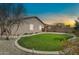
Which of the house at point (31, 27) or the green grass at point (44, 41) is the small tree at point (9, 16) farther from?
the green grass at point (44, 41)

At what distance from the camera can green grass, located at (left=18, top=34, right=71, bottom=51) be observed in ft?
6.53

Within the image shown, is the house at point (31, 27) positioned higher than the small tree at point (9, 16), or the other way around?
the small tree at point (9, 16)

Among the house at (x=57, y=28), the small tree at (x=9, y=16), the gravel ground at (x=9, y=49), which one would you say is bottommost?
the gravel ground at (x=9, y=49)

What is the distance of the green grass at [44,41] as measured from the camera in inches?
78.4

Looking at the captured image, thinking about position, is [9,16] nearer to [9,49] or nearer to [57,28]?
[9,49]

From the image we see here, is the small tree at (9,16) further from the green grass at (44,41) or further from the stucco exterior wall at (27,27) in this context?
the green grass at (44,41)

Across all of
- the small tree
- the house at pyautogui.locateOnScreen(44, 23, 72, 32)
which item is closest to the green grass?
the house at pyautogui.locateOnScreen(44, 23, 72, 32)

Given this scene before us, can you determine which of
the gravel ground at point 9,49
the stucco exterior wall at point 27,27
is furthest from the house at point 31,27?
the gravel ground at point 9,49

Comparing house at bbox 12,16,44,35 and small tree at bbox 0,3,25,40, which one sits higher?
small tree at bbox 0,3,25,40

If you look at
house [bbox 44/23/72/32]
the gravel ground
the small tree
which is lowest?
the gravel ground

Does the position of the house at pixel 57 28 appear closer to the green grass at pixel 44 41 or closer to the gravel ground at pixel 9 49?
the green grass at pixel 44 41

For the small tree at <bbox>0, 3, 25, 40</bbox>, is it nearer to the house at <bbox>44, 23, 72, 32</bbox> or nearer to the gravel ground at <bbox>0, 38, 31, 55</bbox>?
the gravel ground at <bbox>0, 38, 31, 55</bbox>

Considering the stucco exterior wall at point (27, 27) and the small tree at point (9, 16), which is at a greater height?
the small tree at point (9, 16)
